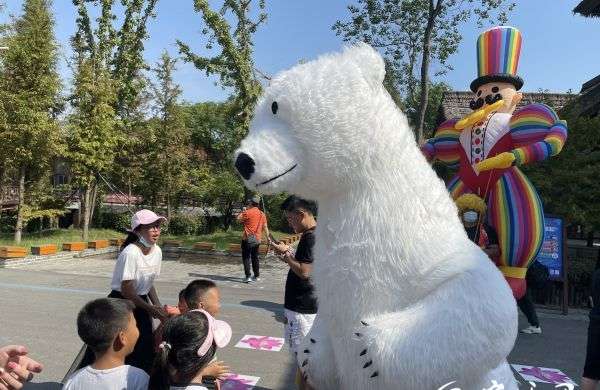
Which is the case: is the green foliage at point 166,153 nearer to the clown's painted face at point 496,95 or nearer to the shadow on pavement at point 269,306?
the shadow on pavement at point 269,306

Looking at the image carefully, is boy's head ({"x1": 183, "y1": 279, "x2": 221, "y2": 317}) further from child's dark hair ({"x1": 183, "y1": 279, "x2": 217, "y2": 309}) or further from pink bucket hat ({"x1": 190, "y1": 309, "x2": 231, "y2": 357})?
pink bucket hat ({"x1": 190, "y1": 309, "x2": 231, "y2": 357})

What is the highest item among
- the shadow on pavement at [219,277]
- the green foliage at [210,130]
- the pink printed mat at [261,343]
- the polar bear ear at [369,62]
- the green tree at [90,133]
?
the green foliage at [210,130]

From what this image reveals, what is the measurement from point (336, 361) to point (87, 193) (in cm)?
1386

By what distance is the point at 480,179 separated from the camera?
3211mm

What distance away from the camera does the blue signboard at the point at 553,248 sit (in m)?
6.74

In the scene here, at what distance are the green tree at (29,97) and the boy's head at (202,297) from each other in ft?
36.3

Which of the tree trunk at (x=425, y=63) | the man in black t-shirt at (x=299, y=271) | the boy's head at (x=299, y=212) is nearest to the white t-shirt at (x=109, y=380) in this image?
the man in black t-shirt at (x=299, y=271)

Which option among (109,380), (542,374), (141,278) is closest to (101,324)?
(109,380)

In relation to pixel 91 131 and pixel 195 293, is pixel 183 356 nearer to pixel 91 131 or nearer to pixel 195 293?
pixel 195 293

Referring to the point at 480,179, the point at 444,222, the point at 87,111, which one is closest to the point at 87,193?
the point at 87,111

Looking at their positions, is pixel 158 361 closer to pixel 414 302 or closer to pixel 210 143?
pixel 414 302

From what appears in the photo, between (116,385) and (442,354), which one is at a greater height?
(442,354)

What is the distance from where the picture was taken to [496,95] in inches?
122

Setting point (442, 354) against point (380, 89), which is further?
point (380, 89)
